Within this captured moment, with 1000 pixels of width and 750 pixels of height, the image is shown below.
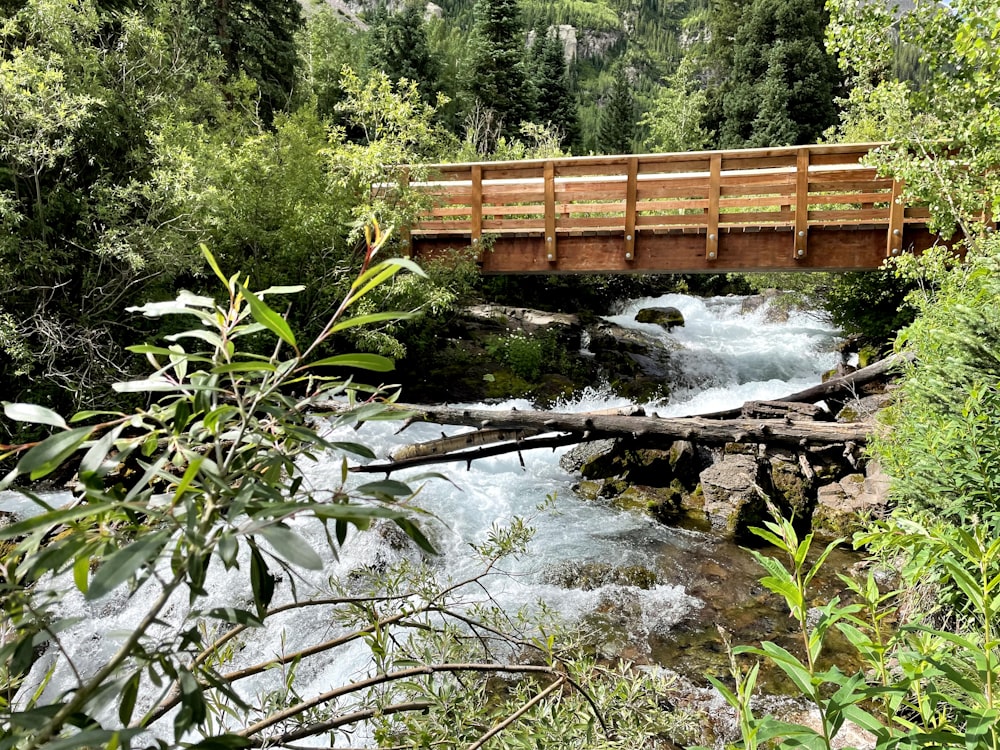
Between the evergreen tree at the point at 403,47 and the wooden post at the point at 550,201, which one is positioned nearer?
the wooden post at the point at 550,201

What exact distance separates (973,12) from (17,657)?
8.39 m

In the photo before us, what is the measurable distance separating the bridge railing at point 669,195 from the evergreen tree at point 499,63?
16.6m

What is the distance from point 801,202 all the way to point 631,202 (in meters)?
2.58

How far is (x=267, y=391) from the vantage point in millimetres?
874

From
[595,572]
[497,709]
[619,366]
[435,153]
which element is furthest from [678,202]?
[497,709]

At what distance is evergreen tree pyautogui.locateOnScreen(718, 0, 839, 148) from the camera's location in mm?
27359

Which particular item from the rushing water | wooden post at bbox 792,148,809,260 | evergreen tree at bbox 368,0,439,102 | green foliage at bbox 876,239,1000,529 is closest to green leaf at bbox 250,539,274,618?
the rushing water

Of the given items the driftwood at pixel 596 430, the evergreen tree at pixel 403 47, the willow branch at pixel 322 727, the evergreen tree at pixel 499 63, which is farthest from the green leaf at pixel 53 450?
the evergreen tree at pixel 403 47

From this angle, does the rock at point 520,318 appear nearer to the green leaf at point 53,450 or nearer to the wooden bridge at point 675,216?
the wooden bridge at point 675,216

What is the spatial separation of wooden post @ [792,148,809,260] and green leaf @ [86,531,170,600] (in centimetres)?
1077

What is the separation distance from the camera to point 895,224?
9805 mm

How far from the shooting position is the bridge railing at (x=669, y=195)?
994 centimetres

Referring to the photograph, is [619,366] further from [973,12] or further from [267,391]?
[267,391]

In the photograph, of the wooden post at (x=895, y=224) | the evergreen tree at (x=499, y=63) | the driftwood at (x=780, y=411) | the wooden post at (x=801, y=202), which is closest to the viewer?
the driftwood at (x=780, y=411)
